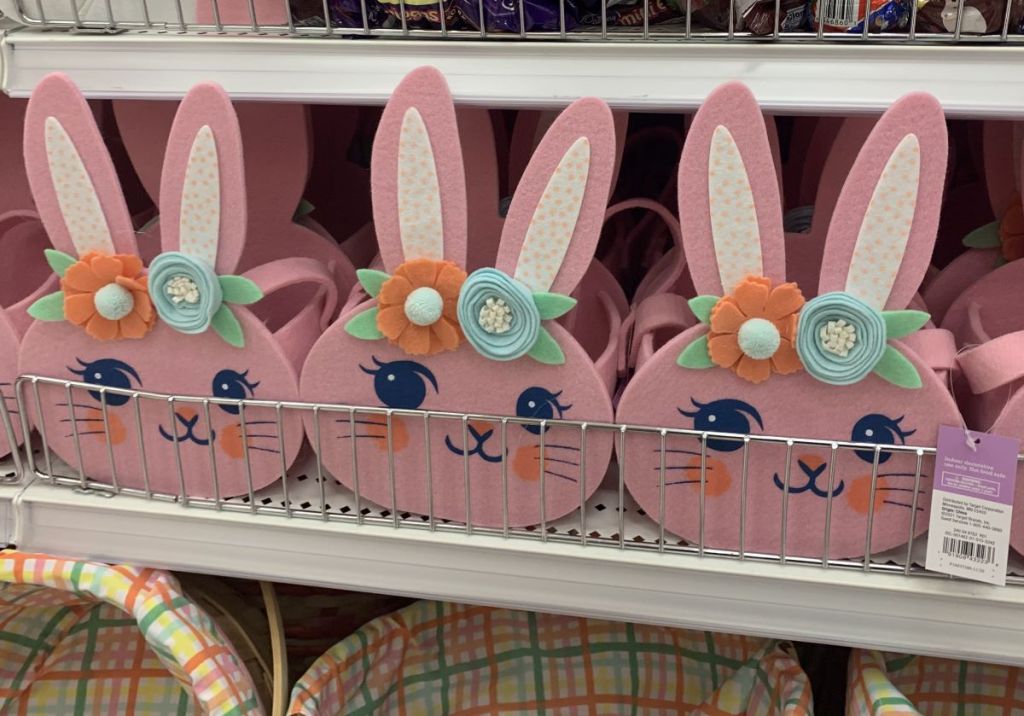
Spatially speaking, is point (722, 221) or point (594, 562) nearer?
point (722, 221)

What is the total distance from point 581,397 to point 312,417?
9.6 inches

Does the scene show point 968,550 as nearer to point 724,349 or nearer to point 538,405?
point 724,349

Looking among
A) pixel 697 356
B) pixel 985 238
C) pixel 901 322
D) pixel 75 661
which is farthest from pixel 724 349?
pixel 75 661

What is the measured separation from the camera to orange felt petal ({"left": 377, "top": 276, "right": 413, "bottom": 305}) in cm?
70

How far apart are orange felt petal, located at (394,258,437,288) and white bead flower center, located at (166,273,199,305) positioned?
18 centimetres

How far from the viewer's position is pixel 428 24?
0.72 m

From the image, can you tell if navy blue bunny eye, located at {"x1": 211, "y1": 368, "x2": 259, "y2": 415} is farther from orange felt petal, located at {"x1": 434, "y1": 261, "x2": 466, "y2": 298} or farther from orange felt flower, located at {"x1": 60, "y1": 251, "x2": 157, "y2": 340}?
orange felt petal, located at {"x1": 434, "y1": 261, "x2": 466, "y2": 298}

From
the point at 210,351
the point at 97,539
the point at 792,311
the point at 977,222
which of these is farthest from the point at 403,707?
the point at 977,222

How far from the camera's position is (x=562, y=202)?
25.9 inches

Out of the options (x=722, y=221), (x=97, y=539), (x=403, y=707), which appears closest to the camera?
(x=722, y=221)

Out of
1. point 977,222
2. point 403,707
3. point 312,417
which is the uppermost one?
point 977,222

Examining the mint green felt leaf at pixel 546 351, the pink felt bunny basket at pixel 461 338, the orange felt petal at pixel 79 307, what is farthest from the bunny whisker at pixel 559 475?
the orange felt petal at pixel 79 307

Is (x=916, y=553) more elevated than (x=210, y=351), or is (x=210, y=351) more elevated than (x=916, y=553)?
(x=210, y=351)

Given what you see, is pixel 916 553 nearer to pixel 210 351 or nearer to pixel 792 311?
pixel 792 311
